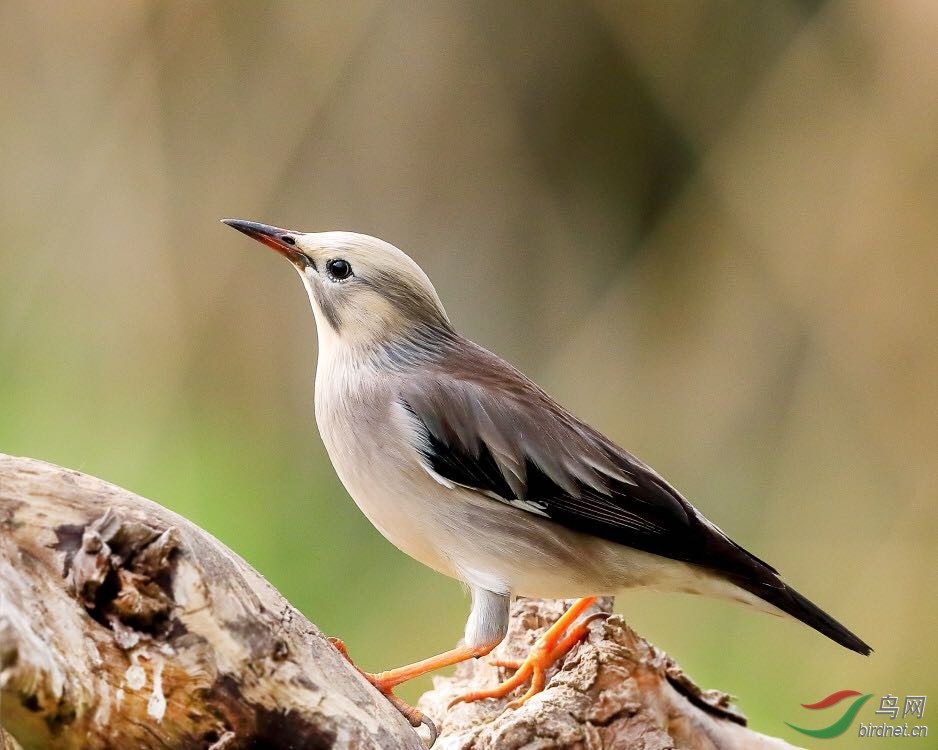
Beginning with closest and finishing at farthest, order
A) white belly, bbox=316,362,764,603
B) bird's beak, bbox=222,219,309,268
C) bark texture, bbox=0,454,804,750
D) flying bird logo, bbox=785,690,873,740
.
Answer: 1. bark texture, bbox=0,454,804,750
2. white belly, bbox=316,362,764,603
3. bird's beak, bbox=222,219,309,268
4. flying bird logo, bbox=785,690,873,740

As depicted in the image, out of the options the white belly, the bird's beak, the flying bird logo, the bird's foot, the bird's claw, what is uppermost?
the bird's beak

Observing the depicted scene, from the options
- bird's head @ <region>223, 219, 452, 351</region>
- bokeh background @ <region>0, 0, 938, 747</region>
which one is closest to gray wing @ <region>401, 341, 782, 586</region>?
bird's head @ <region>223, 219, 452, 351</region>

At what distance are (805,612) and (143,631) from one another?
1582mm

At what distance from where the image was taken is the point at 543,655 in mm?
2590

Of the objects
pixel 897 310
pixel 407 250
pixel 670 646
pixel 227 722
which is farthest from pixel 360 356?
pixel 897 310

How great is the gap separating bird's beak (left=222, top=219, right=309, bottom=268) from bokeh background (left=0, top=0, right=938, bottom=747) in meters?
1.60

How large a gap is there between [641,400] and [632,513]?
1.92 m

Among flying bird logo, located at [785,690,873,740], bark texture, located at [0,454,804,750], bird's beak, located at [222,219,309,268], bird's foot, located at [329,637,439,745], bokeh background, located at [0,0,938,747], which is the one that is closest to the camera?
bark texture, located at [0,454,804,750]

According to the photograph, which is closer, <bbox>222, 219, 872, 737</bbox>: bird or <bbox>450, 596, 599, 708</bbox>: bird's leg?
<bbox>222, 219, 872, 737</bbox>: bird

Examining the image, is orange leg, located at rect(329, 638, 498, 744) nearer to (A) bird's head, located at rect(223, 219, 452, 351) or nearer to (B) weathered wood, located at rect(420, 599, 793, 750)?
(B) weathered wood, located at rect(420, 599, 793, 750)

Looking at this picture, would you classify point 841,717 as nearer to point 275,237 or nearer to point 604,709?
point 604,709

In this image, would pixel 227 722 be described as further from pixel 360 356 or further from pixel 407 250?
pixel 407 250

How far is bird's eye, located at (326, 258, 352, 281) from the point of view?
2605 millimetres

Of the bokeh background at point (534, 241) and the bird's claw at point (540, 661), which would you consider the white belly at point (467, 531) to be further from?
Answer: the bokeh background at point (534, 241)
